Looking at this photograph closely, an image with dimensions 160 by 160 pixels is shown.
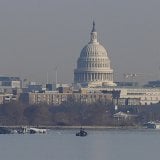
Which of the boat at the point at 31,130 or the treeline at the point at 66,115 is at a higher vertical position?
the treeline at the point at 66,115

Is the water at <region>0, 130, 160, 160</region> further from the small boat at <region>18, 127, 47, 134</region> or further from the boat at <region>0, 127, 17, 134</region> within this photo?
the small boat at <region>18, 127, 47, 134</region>

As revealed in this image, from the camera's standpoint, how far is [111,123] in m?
168

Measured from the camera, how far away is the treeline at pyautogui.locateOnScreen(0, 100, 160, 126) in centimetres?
16550

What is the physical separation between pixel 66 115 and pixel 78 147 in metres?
66.3

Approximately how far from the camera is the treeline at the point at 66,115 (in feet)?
543

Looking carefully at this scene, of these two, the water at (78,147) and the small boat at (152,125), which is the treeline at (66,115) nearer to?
the small boat at (152,125)

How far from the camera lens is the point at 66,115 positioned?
17262 centimetres

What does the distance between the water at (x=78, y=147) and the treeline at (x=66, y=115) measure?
3664 centimetres

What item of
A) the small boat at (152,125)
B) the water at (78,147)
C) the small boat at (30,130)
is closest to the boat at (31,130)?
the small boat at (30,130)

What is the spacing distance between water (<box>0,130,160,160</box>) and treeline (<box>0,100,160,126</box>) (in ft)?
120

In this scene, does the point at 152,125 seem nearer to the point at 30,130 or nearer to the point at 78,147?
the point at 30,130

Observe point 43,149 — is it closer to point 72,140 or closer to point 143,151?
point 143,151

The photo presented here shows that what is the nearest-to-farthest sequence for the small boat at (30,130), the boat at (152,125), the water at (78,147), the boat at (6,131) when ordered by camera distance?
the water at (78,147), the boat at (6,131), the small boat at (30,130), the boat at (152,125)

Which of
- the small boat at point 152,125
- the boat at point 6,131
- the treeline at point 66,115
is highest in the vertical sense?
the treeline at point 66,115
